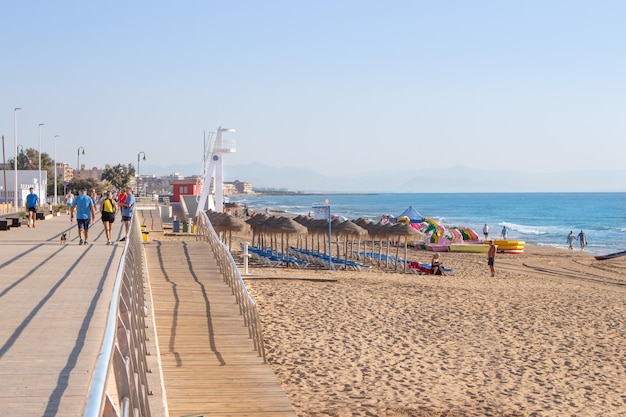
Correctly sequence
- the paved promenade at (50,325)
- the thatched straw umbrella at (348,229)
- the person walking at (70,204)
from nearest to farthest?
the paved promenade at (50,325), the person walking at (70,204), the thatched straw umbrella at (348,229)

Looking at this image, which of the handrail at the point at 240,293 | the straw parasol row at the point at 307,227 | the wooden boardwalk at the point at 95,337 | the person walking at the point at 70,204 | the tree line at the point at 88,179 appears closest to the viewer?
the wooden boardwalk at the point at 95,337

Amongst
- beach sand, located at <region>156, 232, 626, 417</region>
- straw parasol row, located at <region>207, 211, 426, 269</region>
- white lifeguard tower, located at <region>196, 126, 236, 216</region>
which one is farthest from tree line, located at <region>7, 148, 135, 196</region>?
beach sand, located at <region>156, 232, 626, 417</region>

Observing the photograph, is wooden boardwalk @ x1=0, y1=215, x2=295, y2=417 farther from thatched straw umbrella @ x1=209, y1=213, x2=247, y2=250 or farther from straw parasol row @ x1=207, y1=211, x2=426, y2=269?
straw parasol row @ x1=207, y1=211, x2=426, y2=269

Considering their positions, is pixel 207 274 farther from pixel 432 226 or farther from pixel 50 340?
pixel 432 226

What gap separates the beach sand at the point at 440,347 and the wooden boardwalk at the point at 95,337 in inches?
39.4

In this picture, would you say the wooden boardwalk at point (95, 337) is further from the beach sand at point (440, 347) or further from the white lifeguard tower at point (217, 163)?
the white lifeguard tower at point (217, 163)

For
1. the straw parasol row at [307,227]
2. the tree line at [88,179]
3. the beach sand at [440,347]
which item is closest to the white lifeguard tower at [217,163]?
the straw parasol row at [307,227]

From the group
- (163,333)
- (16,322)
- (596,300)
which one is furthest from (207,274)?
(596,300)

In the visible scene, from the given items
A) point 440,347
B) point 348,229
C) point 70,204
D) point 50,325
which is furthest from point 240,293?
point 70,204

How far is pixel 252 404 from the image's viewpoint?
7188 millimetres

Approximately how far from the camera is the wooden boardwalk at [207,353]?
7.19 meters

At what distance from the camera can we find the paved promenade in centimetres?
489

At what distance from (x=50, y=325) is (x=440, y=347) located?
6.69 metres

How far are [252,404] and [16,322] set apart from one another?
8.17ft
